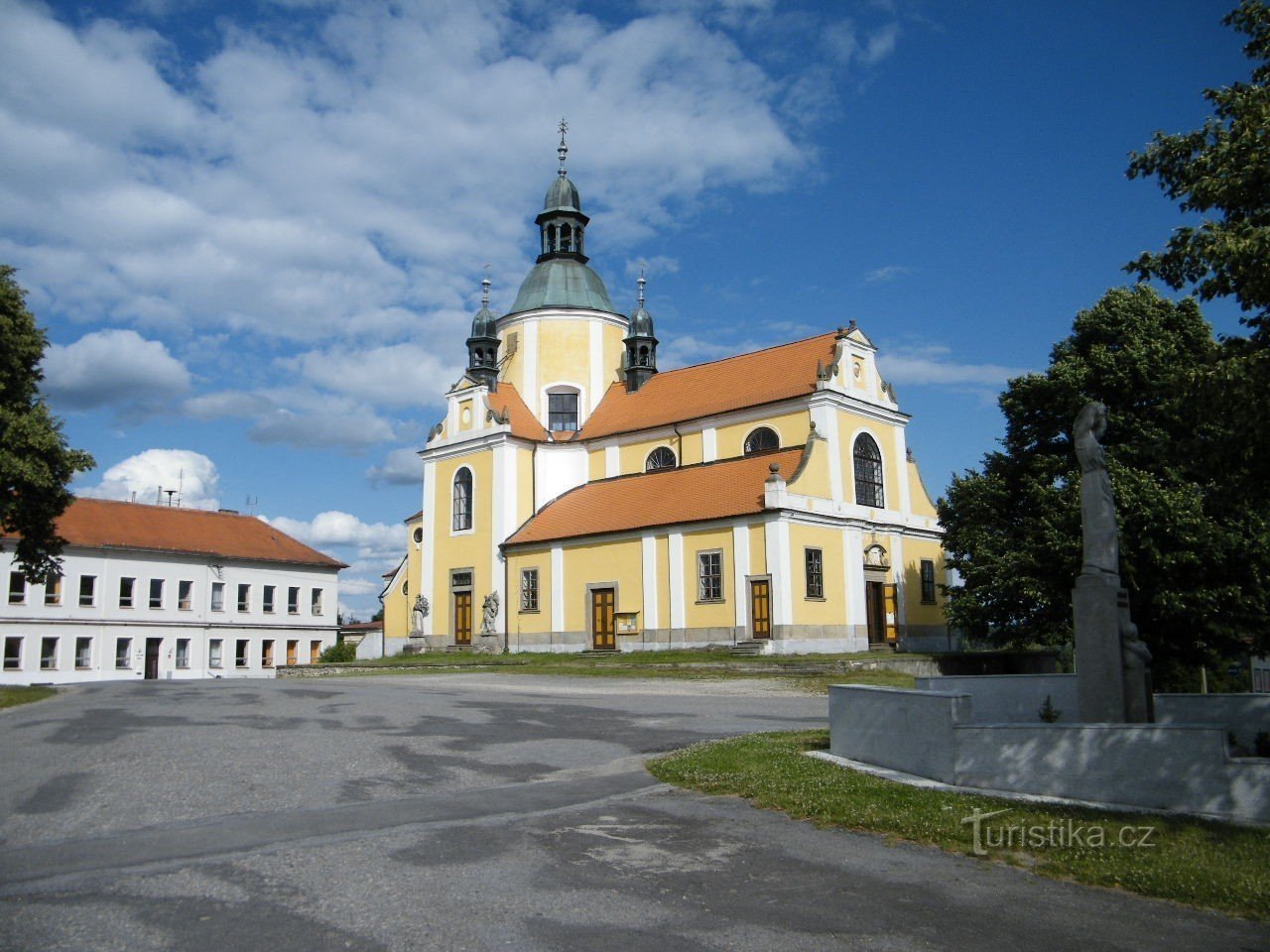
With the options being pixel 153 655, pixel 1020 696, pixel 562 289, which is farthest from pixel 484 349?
pixel 1020 696

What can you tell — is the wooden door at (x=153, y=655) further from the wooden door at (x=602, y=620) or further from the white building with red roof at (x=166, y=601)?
the wooden door at (x=602, y=620)

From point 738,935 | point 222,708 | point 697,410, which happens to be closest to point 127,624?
point 697,410

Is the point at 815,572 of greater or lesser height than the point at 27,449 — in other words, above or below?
below

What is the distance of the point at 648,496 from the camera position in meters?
40.2

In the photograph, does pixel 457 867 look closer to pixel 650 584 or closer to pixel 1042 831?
pixel 1042 831

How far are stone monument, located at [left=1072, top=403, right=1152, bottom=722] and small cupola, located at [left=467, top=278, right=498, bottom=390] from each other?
39.8 meters

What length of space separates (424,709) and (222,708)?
148 inches

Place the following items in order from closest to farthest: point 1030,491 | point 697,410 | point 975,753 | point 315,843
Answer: point 315,843 → point 975,753 → point 1030,491 → point 697,410

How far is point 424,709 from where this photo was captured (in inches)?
704

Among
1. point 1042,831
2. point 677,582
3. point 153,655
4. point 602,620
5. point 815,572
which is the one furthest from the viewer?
point 153,655

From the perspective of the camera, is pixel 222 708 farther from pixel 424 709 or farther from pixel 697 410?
pixel 697 410

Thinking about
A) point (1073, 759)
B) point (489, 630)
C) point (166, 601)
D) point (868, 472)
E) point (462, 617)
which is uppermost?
point (868, 472)

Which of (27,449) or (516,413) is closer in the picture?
(27,449)

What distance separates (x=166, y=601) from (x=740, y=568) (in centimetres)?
3653
